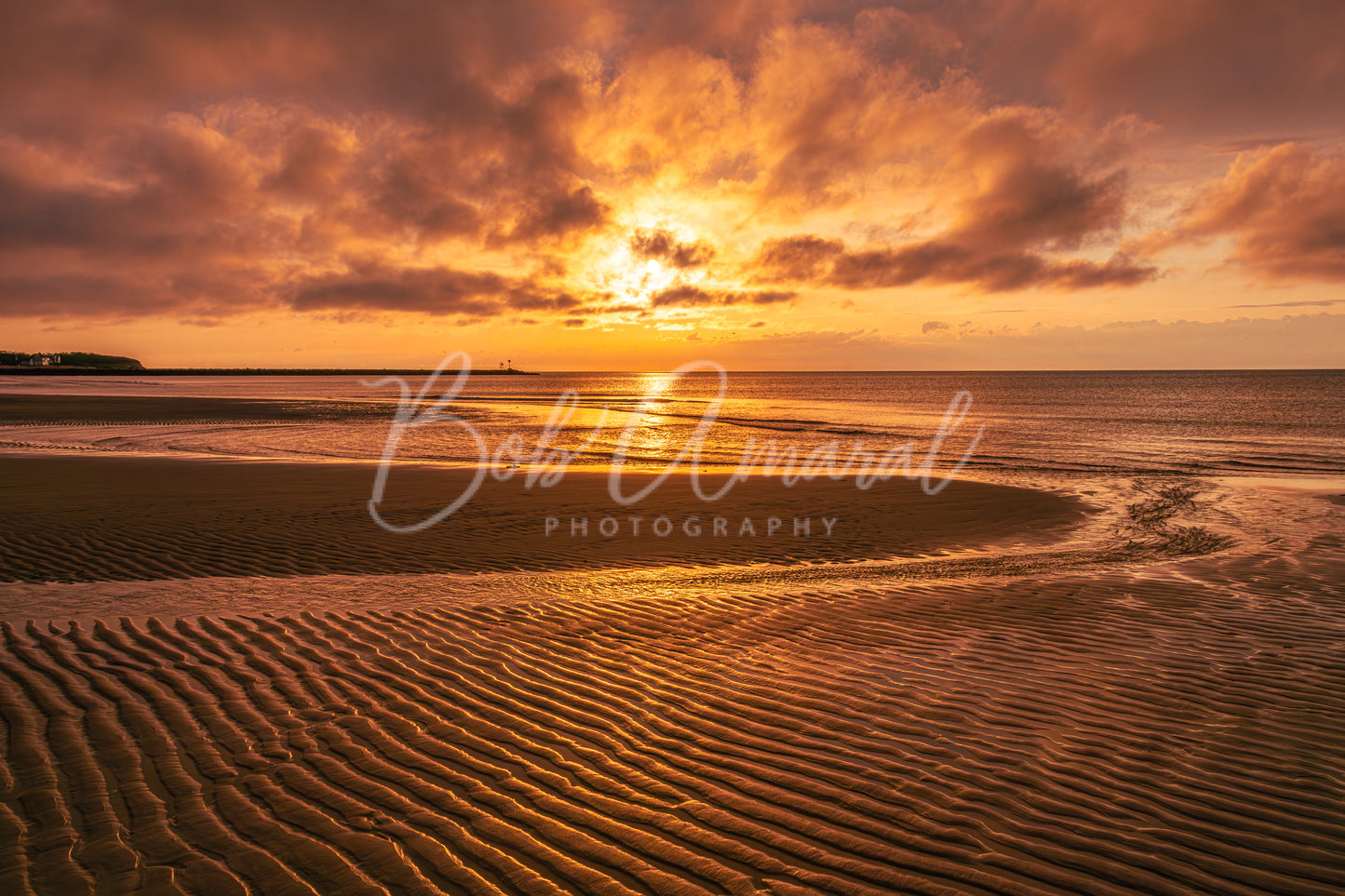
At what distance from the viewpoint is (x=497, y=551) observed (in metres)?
11.1

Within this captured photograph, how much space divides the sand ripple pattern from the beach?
0.08 ft

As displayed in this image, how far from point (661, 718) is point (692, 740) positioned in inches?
15.7

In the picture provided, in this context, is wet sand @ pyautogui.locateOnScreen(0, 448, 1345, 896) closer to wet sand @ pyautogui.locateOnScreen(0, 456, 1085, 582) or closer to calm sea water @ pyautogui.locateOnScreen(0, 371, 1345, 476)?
wet sand @ pyautogui.locateOnScreen(0, 456, 1085, 582)

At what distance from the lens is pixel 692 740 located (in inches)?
190

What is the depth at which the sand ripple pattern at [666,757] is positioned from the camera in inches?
139

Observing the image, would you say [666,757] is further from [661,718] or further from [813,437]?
[813,437]

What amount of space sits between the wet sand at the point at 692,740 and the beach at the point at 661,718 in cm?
2

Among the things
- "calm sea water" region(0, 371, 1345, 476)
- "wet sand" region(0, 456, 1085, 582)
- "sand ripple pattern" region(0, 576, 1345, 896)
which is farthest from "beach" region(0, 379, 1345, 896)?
"calm sea water" region(0, 371, 1345, 476)

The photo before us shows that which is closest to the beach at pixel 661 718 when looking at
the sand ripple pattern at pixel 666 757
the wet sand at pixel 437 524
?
the sand ripple pattern at pixel 666 757

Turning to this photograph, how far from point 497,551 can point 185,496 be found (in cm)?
844

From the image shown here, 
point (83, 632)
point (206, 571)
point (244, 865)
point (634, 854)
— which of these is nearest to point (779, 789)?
point (634, 854)

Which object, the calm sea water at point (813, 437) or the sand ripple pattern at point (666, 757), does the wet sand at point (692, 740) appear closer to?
the sand ripple pattern at point (666, 757)

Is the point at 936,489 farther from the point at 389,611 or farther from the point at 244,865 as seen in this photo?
the point at 244,865

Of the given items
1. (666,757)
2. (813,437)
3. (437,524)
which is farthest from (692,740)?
(813,437)
